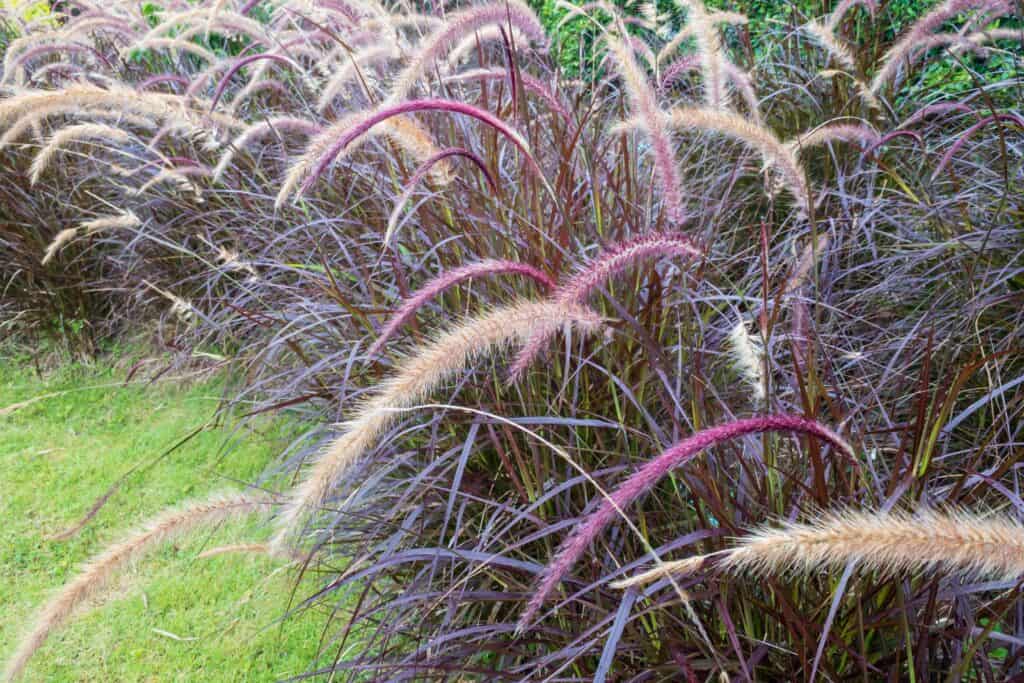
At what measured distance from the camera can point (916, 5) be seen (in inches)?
147

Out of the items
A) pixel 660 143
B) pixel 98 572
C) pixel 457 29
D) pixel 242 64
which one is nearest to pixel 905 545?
pixel 660 143

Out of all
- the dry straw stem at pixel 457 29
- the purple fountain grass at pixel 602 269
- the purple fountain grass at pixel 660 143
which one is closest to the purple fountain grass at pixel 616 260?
the purple fountain grass at pixel 602 269

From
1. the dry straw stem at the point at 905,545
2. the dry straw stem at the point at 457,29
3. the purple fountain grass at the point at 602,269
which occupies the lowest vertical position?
the dry straw stem at the point at 905,545

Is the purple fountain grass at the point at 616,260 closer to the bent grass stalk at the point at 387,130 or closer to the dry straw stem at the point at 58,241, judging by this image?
the bent grass stalk at the point at 387,130

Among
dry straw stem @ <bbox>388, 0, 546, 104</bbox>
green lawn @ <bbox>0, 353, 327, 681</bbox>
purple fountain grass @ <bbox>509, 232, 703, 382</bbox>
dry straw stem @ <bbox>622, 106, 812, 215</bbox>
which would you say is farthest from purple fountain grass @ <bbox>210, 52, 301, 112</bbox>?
purple fountain grass @ <bbox>509, 232, 703, 382</bbox>

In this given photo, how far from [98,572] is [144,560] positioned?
5.22ft

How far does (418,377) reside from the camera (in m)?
1.19

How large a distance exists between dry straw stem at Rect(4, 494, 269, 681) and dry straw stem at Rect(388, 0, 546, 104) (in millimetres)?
998

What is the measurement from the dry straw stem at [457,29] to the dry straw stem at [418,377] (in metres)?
0.81

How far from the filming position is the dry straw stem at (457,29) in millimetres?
1917

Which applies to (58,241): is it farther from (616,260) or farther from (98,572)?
(616,260)

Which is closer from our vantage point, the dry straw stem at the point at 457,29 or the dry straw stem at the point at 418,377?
the dry straw stem at the point at 418,377

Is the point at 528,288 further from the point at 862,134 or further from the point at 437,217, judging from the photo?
the point at 862,134

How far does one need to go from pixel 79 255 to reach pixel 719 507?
3.92 metres
